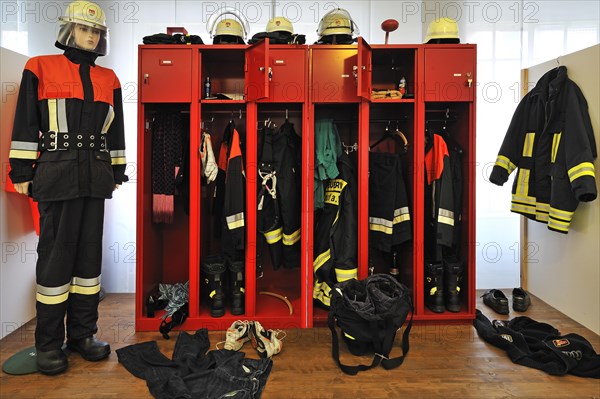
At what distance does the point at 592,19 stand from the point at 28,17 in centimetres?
446

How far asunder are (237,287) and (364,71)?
5.23 ft

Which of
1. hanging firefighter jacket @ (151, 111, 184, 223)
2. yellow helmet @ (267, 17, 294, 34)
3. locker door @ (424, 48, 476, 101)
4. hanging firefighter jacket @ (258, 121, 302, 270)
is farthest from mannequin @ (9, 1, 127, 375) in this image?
locker door @ (424, 48, 476, 101)

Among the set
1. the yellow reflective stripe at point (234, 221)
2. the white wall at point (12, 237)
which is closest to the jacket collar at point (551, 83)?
the yellow reflective stripe at point (234, 221)

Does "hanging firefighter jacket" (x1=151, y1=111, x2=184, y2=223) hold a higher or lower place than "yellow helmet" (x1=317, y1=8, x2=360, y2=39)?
lower

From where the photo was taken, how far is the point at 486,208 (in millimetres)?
3119

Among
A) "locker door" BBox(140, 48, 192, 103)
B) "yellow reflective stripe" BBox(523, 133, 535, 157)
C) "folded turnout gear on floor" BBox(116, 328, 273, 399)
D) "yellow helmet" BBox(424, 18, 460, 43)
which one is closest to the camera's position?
"folded turnout gear on floor" BBox(116, 328, 273, 399)

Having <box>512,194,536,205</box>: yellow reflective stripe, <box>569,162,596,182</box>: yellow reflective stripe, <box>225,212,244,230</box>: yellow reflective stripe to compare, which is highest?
<box>569,162,596,182</box>: yellow reflective stripe

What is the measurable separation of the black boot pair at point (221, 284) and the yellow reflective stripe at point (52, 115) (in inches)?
45.4

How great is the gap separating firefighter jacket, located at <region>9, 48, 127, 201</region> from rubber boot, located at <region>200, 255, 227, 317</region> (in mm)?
762

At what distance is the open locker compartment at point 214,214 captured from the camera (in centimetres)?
239

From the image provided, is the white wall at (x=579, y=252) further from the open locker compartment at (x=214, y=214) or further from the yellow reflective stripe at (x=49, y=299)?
the yellow reflective stripe at (x=49, y=299)

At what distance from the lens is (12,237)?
223 cm

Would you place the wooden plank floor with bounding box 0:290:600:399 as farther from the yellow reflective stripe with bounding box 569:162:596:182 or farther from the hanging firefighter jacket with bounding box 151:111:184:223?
the yellow reflective stripe with bounding box 569:162:596:182

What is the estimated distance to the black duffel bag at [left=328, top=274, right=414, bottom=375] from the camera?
1981 mm
